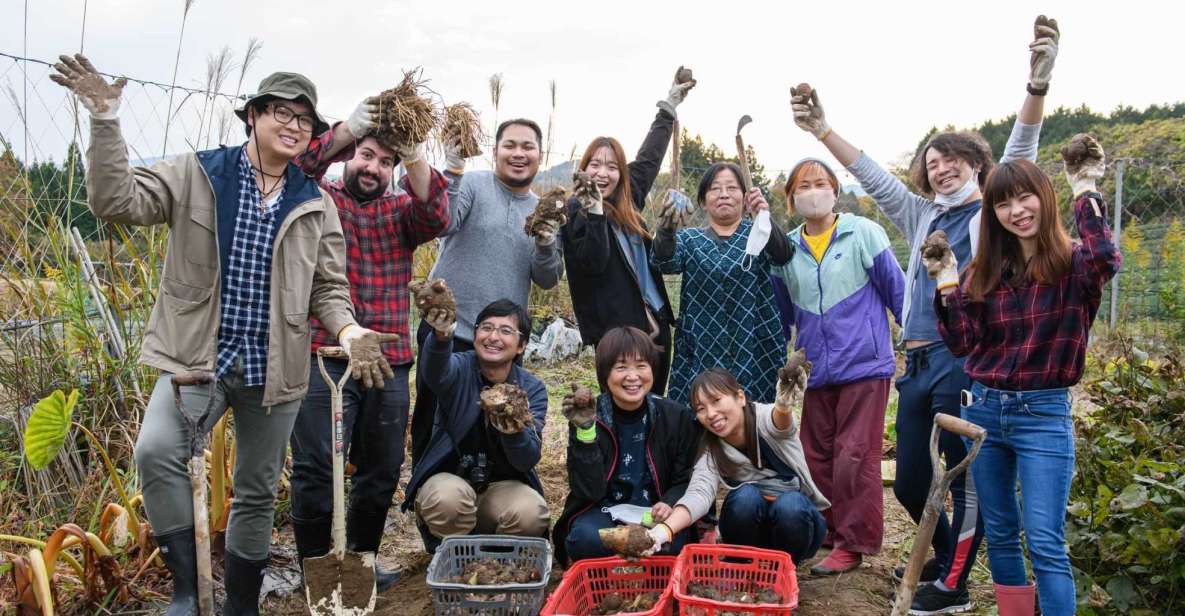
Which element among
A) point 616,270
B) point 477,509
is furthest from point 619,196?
point 477,509

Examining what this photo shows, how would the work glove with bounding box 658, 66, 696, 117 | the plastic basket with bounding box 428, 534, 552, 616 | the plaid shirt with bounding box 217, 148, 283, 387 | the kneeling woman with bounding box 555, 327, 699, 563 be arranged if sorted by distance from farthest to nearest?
the work glove with bounding box 658, 66, 696, 117
the kneeling woman with bounding box 555, 327, 699, 563
the plastic basket with bounding box 428, 534, 552, 616
the plaid shirt with bounding box 217, 148, 283, 387

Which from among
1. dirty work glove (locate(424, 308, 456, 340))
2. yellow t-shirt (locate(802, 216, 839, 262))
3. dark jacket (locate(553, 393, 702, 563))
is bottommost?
dark jacket (locate(553, 393, 702, 563))

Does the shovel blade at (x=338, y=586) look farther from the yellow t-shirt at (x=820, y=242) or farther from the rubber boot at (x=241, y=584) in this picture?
the yellow t-shirt at (x=820, y=242)

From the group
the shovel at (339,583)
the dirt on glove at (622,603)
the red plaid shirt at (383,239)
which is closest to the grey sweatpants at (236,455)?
the shovel at (339,583)

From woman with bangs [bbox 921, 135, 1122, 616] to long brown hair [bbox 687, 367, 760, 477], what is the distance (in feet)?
2.40

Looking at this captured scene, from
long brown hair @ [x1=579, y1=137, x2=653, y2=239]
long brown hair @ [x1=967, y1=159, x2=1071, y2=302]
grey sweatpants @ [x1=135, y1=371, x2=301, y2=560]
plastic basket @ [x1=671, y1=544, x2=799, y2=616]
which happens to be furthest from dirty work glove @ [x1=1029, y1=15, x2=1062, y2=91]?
grey sweatpants @ [x1=135, y1=371, x2=301, y2=560]

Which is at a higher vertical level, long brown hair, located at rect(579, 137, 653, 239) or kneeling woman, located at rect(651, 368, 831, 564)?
long brown hair, located at rect(579, 137, 653, 239)

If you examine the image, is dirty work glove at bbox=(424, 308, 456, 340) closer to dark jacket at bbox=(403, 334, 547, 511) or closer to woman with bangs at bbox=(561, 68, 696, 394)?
dark jacket at bbox=(403, 334, 547, 511)

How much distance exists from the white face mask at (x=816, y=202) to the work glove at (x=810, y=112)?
224 mm

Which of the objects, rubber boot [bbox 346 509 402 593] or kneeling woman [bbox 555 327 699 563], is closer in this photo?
kneeling woman [bbox 555 327 699 563]

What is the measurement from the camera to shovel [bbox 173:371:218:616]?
2045 mm

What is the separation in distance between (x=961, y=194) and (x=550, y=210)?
1486mm

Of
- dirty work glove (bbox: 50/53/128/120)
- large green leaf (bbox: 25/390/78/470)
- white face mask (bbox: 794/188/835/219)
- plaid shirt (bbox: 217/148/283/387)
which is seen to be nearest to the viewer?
dirty work glove (bbox: 50/53/128/120)

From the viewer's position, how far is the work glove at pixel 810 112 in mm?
3088
